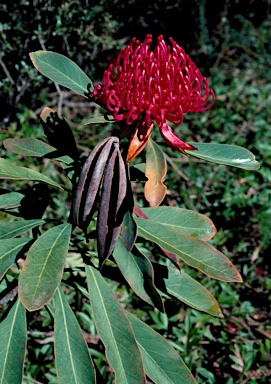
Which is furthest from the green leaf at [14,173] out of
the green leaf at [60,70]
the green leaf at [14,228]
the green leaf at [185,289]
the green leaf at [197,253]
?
the green leaf at [185,289]

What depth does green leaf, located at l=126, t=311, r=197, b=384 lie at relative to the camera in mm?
1502

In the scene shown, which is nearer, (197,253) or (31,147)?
(197,253)

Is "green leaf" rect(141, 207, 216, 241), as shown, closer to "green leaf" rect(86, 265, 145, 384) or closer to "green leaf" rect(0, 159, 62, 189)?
"green leaf" rect(86, 265, 145, 384)

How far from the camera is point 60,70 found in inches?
60.8

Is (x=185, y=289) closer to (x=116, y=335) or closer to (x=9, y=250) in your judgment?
(x=116, y=335)

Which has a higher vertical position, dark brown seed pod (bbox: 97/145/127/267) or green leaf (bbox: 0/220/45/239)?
dark brown seed pod (bbox: 97/145/127/267)

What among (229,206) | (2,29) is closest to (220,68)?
(229,206)

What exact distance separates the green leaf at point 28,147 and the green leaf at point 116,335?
1.57ft

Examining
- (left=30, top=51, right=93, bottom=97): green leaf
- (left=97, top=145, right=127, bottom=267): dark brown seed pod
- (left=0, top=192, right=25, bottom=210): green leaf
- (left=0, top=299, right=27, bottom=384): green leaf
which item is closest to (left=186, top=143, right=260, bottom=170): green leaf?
(left=97, top=145, right=127, bottom=267): dark brown seed pod

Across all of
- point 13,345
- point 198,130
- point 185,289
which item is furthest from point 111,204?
point 198,130

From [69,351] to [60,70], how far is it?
0.93 m

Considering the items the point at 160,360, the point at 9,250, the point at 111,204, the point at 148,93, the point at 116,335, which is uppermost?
the point at 148,93

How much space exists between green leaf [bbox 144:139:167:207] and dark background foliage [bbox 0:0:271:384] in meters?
1.21

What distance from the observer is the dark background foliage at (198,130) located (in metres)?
2.37
